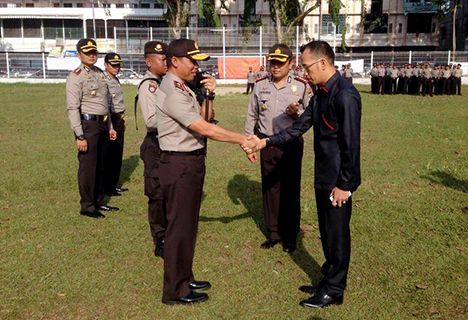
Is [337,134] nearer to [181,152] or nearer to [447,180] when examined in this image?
[181,152]

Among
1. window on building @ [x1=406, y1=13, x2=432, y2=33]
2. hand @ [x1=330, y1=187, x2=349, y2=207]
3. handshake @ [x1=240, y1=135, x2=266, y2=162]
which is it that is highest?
window on building @ [x1=406, y1=13, x2=432, y2=33]

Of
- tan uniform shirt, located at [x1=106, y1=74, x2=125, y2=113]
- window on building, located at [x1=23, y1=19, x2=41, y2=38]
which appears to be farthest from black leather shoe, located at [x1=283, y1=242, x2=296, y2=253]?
window on building, located at [x1=23, y1=19, x2=41, y2=38]

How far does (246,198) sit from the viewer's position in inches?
268

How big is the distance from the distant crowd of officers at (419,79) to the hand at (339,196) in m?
22.4

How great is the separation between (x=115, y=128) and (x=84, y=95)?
4.69ft

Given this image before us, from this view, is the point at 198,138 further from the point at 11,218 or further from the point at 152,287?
the point at 11,218

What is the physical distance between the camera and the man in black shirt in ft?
11.4

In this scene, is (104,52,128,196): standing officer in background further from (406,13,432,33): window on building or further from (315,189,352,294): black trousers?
(406,13,432,33): window on building

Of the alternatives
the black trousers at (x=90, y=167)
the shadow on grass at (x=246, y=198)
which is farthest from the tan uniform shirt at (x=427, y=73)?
the black trousers at (x=90, y=167)

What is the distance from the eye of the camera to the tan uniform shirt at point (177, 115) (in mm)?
3533

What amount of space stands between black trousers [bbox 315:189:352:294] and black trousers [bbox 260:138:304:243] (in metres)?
1.17

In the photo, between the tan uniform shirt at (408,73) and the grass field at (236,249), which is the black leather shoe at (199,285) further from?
the tan uniform shirt at (408,73)

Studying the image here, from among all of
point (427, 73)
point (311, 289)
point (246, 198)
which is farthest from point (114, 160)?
point (427, 73)

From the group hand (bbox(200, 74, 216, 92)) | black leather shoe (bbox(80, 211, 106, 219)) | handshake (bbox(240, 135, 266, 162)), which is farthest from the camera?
black leather shoe (bbox(80, 211, 106, 219))
